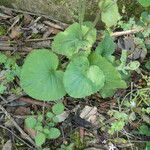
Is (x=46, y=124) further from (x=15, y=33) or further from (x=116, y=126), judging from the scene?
(x=15, y=33)

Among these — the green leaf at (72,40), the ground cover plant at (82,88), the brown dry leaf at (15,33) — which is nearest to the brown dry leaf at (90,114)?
the ground cover plant at (82,88)

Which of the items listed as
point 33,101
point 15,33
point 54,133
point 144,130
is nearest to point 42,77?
point 33,101

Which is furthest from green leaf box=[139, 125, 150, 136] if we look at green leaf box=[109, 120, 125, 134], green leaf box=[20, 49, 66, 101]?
green leaf box=[20, 49, 66, 101]

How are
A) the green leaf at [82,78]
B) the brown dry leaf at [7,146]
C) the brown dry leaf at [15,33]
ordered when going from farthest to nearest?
the brown dry leaf at [15,33] < the brown dry leaf at [7,146] < the green leaf at [82,78]

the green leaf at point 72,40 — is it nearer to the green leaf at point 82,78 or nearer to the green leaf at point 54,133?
the green leaf at point 82,78

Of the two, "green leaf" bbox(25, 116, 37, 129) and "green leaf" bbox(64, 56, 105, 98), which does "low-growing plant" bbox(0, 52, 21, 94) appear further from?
"green leaf" bbox(64, 56, 105, 98)

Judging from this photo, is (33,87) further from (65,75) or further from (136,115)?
(136,115)

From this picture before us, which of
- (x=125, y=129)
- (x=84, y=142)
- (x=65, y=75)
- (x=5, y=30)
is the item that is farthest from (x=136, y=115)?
(x=5, y=30)
